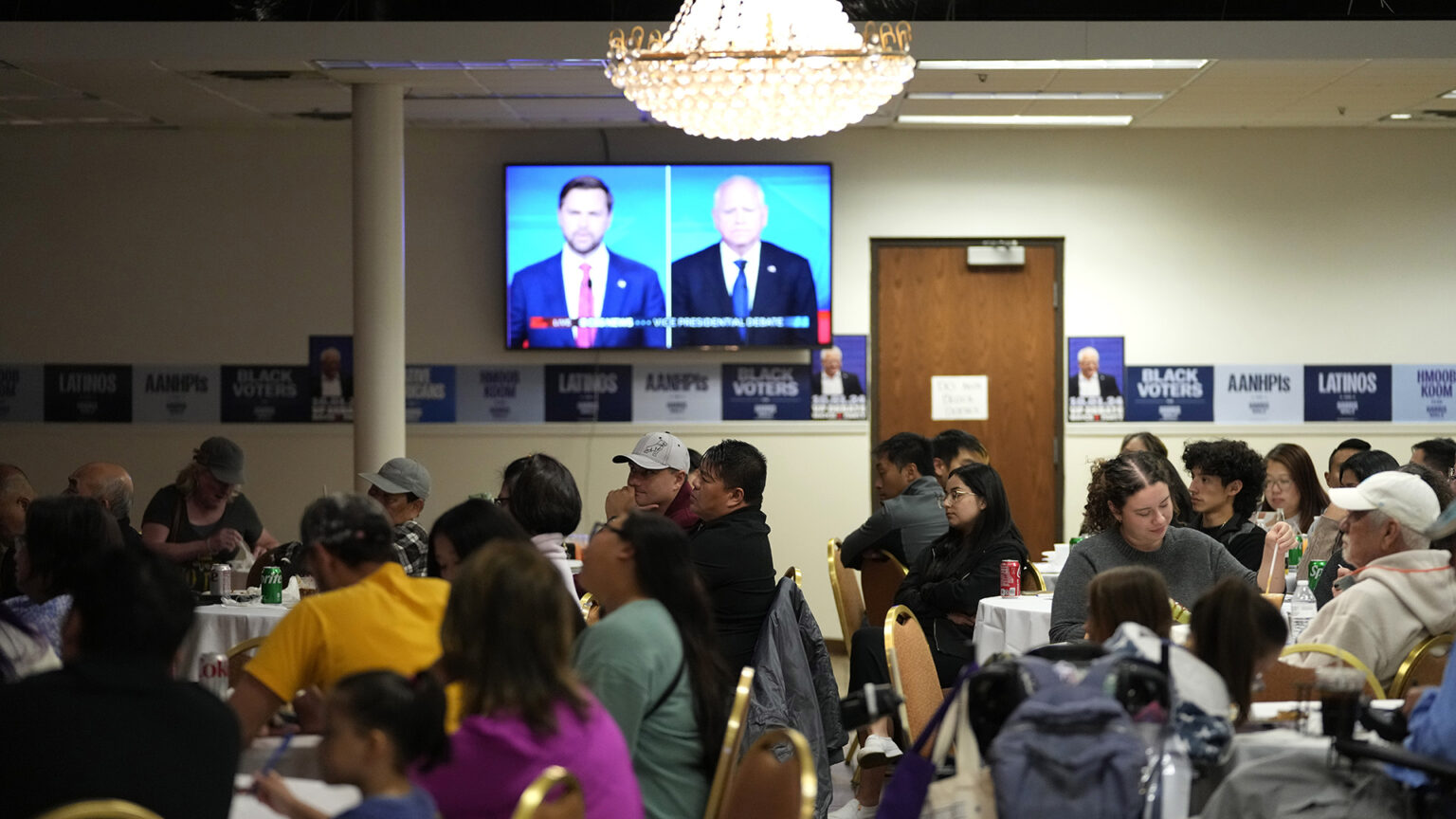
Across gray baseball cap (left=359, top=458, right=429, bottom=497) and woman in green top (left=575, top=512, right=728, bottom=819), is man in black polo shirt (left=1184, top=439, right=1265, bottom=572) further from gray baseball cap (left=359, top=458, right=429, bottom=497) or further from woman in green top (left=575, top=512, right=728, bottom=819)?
woman in green top (left=575, top=512, right=728, bottom=819)

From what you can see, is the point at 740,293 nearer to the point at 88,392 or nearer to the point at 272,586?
the point at 272,586

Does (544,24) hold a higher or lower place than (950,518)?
higher

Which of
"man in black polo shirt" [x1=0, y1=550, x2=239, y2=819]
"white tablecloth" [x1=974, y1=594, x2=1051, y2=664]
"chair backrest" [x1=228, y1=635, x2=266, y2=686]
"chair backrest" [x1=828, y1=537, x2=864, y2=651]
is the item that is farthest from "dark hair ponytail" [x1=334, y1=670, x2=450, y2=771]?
"chair backrest" [x1=828, y1=537, x2=864, y2=651]

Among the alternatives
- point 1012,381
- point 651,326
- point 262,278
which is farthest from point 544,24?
point 1012,381

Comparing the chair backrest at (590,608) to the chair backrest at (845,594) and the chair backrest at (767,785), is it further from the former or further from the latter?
the chair backrest at (767,785)

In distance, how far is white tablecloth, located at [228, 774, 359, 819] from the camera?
2.56 metres

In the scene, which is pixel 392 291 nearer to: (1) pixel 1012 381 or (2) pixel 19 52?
(2) pixel 19 52

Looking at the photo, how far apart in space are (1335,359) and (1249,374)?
562 mm

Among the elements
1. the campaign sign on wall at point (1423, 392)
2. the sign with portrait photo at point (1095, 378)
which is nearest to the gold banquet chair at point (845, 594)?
the sign with portrait photo at point (1095, 378)

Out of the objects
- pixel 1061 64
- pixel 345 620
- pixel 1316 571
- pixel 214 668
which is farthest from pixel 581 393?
pixel 345 620

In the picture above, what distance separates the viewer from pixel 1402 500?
3883 mm

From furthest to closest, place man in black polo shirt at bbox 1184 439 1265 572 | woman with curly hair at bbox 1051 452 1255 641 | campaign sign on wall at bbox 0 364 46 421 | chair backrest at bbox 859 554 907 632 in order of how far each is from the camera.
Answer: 1. campaign sign on wall at bbox 0 364 46 421
2. chair backrest at bbox 859 554 907 632
3. man in black polo shirt at bbox 1184 439 1265 572
4. woman with curly hair at bbox 1051 452 1255 641

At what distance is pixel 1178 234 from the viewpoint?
348 inches

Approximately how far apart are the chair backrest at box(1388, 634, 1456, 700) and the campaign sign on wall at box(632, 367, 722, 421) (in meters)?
5.51
